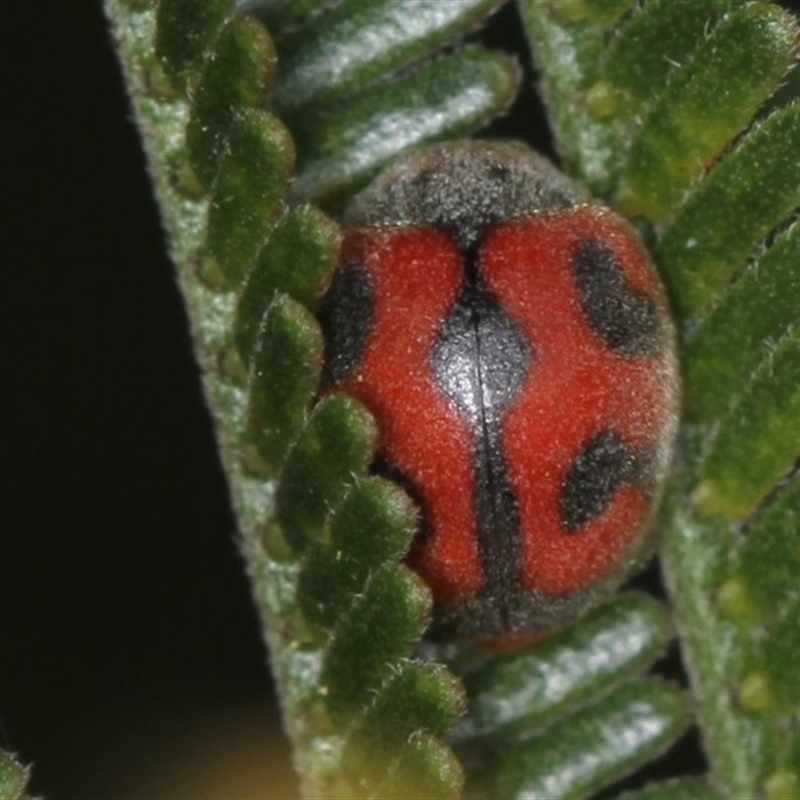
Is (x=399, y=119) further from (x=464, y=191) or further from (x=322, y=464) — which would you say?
(x=322, y=464)

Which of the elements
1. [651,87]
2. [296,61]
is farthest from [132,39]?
[651,87]

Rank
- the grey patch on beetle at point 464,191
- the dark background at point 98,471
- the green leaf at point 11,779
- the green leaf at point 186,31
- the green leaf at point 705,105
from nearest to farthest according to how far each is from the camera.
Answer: the green leaf at point 11,779
the green leaf at point 186,31
the green leaf at point 705,105
the grey patch on beetle at point 464,191
the dark background at point 98,471

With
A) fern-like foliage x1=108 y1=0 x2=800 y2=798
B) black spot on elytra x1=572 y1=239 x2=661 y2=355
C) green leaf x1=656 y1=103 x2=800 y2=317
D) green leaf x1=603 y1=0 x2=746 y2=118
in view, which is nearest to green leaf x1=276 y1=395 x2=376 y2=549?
fern-like foliage x1=108 y1=0 x2=800 y2=798

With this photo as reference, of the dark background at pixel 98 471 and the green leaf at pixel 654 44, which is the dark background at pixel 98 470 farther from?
the green leaf at pixel 654 44

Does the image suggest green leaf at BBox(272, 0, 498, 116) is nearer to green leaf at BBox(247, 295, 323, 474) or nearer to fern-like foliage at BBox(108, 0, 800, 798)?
fern-like foliage at BBox(108, 0, 800, 798)

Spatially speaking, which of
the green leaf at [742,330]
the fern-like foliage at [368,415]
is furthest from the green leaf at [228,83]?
the green leaf at [742,330]

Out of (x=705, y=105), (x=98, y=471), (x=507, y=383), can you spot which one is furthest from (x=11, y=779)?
(x=98, y=471)
